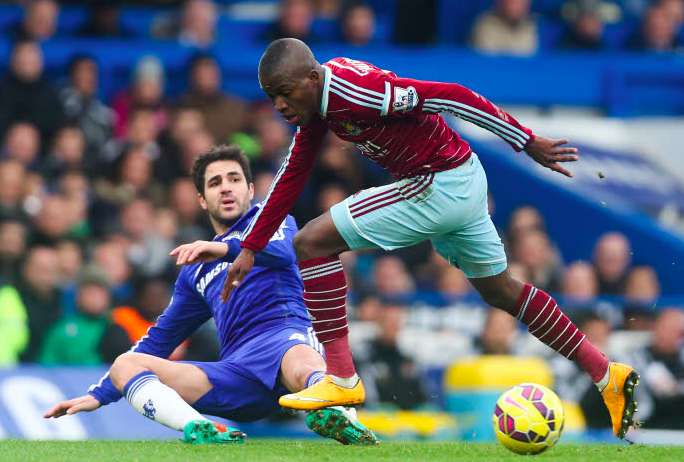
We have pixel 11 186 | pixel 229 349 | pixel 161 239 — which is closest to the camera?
pixel 229 349

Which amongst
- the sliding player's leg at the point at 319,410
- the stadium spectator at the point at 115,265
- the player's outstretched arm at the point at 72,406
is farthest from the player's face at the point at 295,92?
the stadium spectator at the point at 115,265

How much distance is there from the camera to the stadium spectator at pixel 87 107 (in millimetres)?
13211

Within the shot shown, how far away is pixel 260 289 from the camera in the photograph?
320 inches

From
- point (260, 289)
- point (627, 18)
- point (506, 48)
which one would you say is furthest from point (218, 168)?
point (627, 18)

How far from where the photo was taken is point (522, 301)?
306 inches

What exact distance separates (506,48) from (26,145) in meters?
5.76

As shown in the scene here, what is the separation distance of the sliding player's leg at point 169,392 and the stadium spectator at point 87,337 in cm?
350

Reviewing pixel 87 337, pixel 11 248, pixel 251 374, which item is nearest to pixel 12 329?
pixel 87 337

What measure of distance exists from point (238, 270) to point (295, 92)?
36.2 inches

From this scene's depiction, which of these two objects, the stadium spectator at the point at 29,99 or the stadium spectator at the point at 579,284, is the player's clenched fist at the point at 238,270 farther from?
the stadium spectator at the point at 29,99

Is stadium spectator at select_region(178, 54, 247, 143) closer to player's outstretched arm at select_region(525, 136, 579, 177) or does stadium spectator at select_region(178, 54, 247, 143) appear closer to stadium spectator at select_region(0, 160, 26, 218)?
stadium spectator at select_region(0, 160, 26, 218)

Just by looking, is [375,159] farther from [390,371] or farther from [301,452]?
[390,371]

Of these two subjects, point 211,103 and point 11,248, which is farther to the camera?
point 211,103

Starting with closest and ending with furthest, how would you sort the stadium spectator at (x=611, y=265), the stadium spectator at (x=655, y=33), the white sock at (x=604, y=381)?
the white sock at (x=604, y=381)
the stadium spectator at (x=611, y=265)
the stadium spectator at (x=655, y=33)
